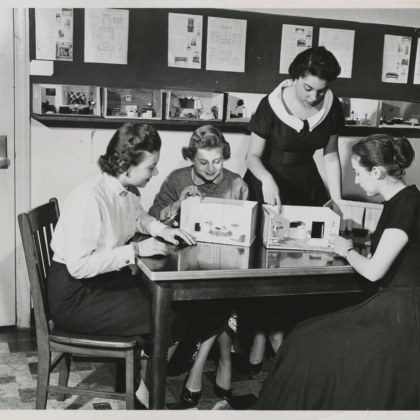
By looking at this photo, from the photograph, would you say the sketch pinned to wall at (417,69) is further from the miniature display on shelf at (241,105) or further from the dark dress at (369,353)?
the dark dress at (369,353)

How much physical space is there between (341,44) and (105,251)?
2286 millimetres

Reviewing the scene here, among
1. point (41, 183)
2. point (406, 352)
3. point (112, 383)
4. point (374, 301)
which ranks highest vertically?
point (41, 183)

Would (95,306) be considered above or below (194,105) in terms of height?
below

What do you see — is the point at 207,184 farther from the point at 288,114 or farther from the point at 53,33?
the point at 53,33

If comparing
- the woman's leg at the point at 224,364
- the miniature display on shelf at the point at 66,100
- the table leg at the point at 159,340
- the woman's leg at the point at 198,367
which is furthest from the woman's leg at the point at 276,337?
the miniature display on shelf at the point at 66,100

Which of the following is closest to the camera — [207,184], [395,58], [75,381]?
[75,381]

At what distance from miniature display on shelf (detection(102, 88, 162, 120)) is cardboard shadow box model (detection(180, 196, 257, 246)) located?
3.64ft

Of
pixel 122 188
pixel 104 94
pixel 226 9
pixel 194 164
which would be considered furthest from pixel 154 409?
pixel 226 9

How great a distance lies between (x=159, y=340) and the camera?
80.0 inches

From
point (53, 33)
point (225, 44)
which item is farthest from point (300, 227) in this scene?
point (53, 33)

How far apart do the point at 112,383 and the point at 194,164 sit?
1141 millimetres

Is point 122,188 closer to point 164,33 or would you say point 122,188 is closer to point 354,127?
point 164,33

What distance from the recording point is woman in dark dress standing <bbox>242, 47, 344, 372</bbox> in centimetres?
282

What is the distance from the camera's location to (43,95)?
3178mm
